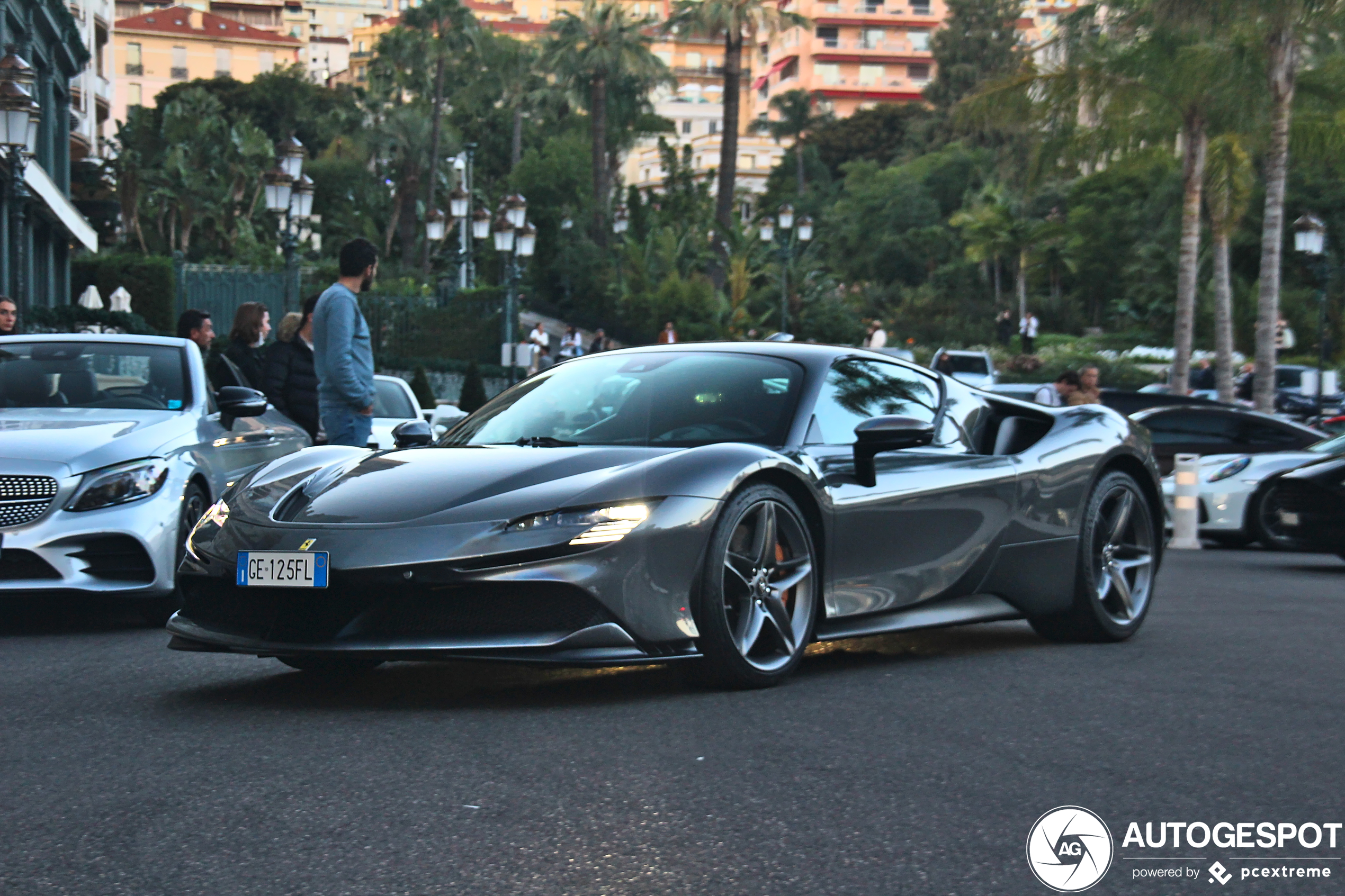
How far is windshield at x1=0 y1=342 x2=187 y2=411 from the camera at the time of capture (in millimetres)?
8758

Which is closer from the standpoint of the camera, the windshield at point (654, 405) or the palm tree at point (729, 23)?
the windshield at point (654, 405)

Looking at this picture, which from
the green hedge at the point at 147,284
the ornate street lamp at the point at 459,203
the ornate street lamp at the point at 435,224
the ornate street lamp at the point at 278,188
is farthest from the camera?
the green hedge at the point at 147,284

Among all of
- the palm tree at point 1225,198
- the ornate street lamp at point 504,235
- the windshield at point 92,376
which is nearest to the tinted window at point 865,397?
the windshield at point 92,376

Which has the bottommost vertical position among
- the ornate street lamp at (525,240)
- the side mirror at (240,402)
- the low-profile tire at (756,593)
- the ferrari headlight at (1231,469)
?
the ferrari headlight at (1231,469)

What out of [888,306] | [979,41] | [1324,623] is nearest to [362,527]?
[1324,623]

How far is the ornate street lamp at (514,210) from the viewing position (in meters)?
33.7

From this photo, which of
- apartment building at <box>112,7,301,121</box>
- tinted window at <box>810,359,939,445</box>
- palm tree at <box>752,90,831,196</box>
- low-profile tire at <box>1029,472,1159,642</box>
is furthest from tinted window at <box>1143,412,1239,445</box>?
apartment building at <box>112,7,301,121</box>

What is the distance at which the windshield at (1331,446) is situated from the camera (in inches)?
531

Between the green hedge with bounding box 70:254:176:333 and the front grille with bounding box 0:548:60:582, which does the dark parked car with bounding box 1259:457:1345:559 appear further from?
the green hedge with bounding box 70:254:176:333

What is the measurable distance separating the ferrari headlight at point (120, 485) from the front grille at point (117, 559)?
0.52 feet

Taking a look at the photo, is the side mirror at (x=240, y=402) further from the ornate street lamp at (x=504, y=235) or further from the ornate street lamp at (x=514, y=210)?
the ornate street lamp at (x=514, y=210)

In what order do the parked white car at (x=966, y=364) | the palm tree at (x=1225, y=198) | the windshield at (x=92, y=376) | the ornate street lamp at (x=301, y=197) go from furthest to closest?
the parked white car at (x=966, y=364) → the palm tree at (x=1225, y=198) → the ornate street lamp at (x=301, y=197) → the windshield at (x=92, y=376)

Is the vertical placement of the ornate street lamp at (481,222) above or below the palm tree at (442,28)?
below

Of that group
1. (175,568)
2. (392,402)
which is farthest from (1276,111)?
(175,568)
